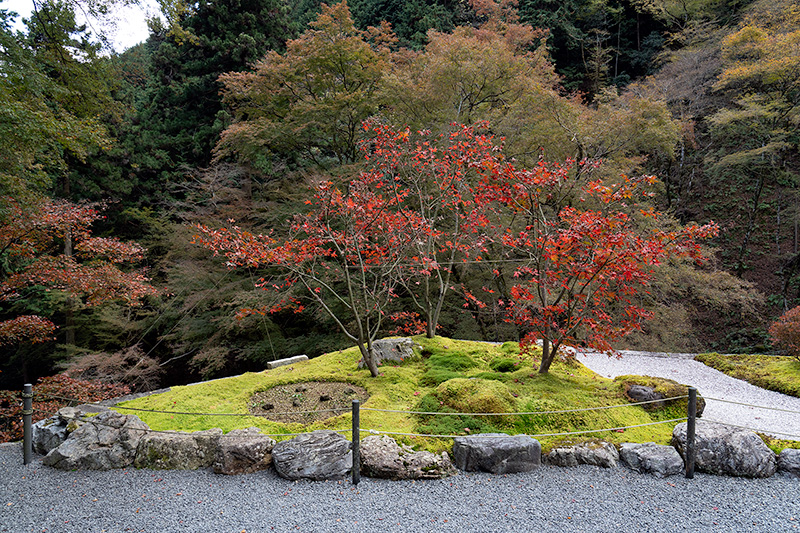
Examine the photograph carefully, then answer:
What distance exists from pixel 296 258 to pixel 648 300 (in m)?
7.46

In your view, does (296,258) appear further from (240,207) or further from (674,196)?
(674,196)

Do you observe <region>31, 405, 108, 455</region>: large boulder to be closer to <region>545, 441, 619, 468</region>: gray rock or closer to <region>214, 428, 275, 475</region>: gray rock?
<region>214, 428, 275, 475</region>: gray rock

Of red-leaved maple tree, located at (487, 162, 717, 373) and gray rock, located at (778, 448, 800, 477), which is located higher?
red-leaved maple tree, located at (487, 162, 717, 373)

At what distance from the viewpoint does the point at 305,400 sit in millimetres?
4871

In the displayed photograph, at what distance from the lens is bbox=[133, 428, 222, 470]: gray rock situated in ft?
12.3

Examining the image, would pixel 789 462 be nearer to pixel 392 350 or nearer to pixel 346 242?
pixel 392 350

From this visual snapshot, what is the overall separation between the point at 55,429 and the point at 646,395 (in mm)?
6039

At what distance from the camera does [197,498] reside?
3.26 metres

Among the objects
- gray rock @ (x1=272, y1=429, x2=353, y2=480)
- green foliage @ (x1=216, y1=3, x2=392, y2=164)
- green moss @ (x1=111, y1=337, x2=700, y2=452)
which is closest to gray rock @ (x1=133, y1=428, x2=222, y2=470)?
green moss @ (x1=111, y1=337, x2=700, y2=452)

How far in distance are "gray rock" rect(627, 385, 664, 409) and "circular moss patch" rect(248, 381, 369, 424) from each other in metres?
2.87

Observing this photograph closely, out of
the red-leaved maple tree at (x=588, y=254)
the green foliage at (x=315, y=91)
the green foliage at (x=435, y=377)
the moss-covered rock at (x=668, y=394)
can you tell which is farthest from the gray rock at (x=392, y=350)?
the green foliage at (x=315, y=91)

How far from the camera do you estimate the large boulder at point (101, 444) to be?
380 cm

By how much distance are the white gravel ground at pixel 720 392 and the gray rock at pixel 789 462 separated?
14cm

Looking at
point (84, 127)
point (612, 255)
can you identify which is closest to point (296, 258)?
point (612, 255)
